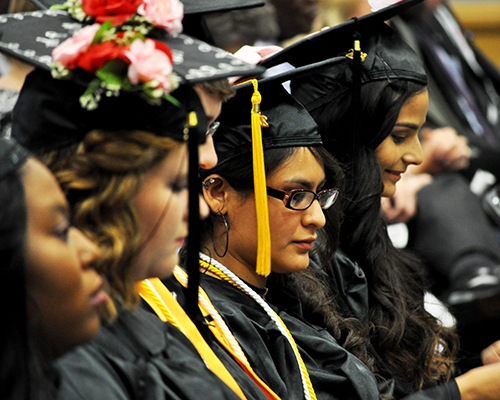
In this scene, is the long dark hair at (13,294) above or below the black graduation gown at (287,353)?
above

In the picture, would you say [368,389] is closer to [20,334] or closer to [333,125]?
[333,125]

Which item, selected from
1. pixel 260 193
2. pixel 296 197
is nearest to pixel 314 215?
pixel 296 197

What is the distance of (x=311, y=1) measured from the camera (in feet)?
13.9

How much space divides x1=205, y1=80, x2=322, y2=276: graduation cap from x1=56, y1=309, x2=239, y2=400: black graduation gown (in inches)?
22.7

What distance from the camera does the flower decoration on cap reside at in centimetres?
107

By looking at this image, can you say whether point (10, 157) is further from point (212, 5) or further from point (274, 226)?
point (274, 226)

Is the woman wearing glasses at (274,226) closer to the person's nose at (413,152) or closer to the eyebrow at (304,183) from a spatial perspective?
the eyebrow at (304,183)

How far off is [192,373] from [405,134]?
57.0 inches

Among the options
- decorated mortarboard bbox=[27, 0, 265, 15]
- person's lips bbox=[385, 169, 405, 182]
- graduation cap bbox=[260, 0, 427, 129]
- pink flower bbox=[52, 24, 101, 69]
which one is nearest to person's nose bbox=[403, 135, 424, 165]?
person's lips bbox=[385, 169, 405, 182]

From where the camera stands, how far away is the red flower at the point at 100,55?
1.07 m

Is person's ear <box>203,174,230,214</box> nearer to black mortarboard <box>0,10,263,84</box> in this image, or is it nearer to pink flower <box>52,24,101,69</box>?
black mortarboard <box>0,10,263,84</box>

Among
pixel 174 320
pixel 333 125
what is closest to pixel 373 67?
pixel 333 125

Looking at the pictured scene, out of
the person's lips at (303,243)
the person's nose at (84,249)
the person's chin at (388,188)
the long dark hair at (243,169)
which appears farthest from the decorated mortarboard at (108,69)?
the person's chin at (388,188)

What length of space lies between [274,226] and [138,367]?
0.77m
